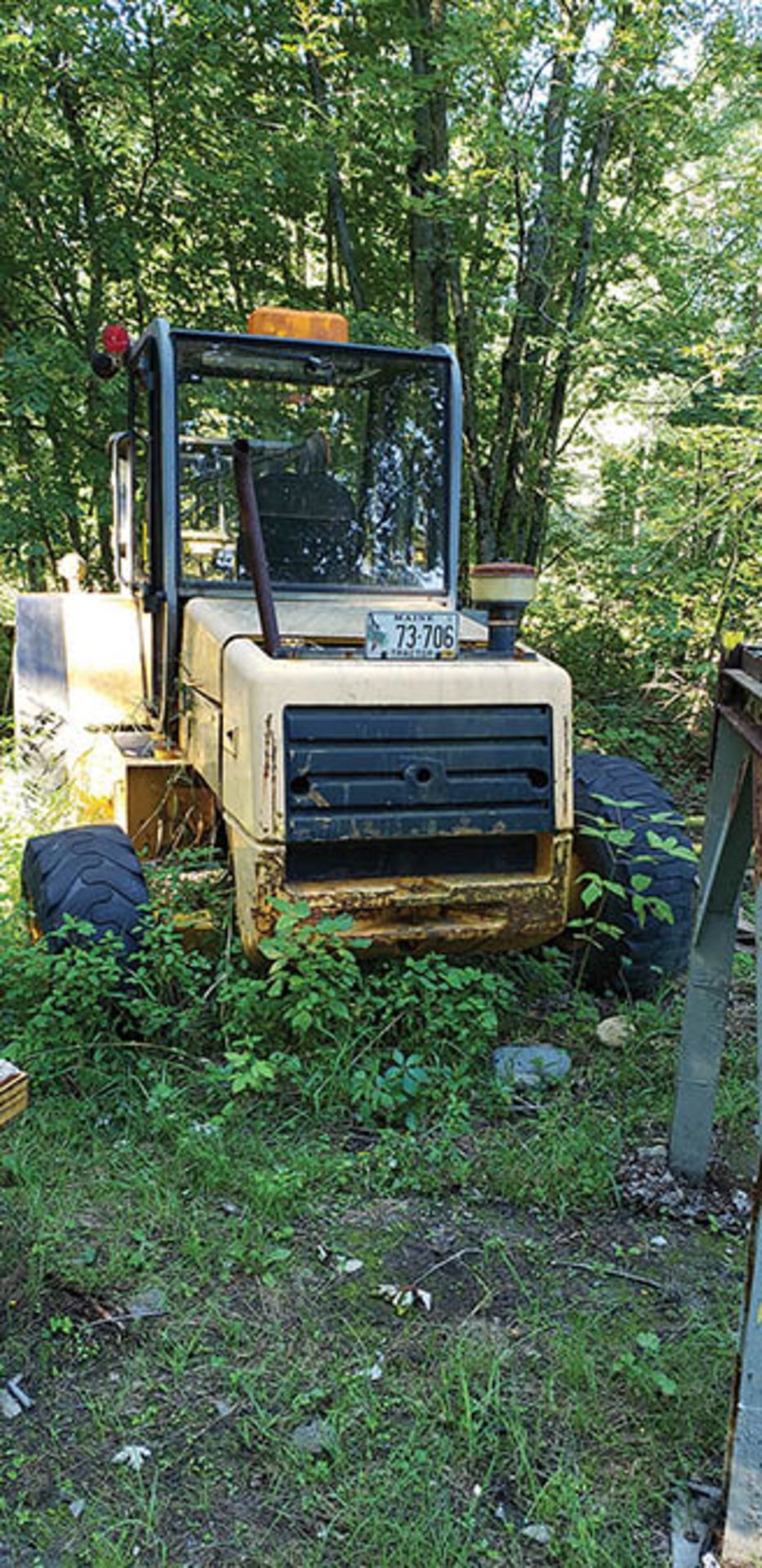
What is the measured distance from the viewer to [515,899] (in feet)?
12.9

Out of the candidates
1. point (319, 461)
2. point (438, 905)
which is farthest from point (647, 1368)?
point (319, 461)

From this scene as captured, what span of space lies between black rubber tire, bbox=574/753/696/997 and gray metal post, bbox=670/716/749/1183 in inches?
44.4

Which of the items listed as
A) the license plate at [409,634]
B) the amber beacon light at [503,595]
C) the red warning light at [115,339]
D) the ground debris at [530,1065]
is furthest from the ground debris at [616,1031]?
the red warning light at [115,339]

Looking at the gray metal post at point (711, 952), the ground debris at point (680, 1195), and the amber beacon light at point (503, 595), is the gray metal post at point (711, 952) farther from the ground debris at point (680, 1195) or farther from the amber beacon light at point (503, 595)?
the amber beacon light at point (503, 595)

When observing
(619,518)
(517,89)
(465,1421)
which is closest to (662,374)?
(619,518)

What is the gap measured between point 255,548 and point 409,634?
578mm

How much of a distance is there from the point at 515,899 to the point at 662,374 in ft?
21.5

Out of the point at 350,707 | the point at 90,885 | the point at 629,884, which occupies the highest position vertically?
the point at 350,707

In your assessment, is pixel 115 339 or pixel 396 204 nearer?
pixel 115 339

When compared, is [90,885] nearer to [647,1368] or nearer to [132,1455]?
[132,1455]

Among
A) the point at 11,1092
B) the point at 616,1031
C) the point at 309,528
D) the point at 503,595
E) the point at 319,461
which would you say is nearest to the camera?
the point at 11,1092

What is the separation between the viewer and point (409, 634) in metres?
3.81

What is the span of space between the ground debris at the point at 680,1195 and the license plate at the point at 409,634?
172 centimetres

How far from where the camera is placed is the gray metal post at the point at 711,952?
287 centimetres
